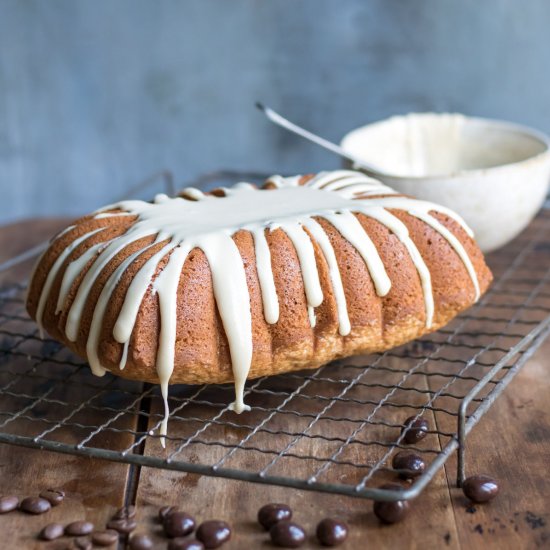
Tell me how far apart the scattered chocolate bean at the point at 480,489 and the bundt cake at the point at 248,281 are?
1.18ft

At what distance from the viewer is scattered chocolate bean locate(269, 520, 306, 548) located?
1.25 meters

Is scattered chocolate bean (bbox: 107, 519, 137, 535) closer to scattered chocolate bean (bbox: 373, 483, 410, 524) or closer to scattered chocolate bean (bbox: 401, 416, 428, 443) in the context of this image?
scattered chocolate bean (bbox: 373, 483, 410, 524)

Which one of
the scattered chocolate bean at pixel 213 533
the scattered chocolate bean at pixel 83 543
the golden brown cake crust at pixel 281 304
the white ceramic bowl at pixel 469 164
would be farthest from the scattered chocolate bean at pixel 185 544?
the white ceramic bowl at pixel 469 164

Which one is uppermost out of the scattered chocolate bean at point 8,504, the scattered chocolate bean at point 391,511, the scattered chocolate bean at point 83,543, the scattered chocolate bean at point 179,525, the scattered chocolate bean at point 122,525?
the scattered chocolate bean at point 391,511

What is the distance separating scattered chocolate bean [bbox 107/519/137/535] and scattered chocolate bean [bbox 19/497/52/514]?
0.36 feet

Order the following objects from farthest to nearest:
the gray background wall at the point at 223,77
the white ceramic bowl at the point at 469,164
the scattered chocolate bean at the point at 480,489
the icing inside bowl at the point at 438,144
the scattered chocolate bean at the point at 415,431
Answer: the gray background wall at the point at 223,77 → the icing inside bowl at the point at 438,144 → the white ceramic bowl at the point at 469,164 → the scattered chocolate bean at the point at 415,431 → the scattered chocolate bean at the point at 480,489

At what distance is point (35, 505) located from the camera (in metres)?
1.34

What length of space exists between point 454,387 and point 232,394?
0.42m

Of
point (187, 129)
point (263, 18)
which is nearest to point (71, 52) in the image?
point (187, 129)

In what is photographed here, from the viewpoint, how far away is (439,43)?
3.08 meters

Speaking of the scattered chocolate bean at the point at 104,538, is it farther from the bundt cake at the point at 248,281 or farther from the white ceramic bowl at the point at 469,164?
the white ceramic bowl at the point at 469,164

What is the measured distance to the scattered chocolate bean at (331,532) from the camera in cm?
125

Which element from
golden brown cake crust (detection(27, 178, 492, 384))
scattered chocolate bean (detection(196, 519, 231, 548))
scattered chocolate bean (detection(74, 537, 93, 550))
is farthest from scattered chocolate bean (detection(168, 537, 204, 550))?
golden brown cake crust (detection(27, 178, 492, 384))

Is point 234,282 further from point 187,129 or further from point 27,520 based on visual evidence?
point 187,129
